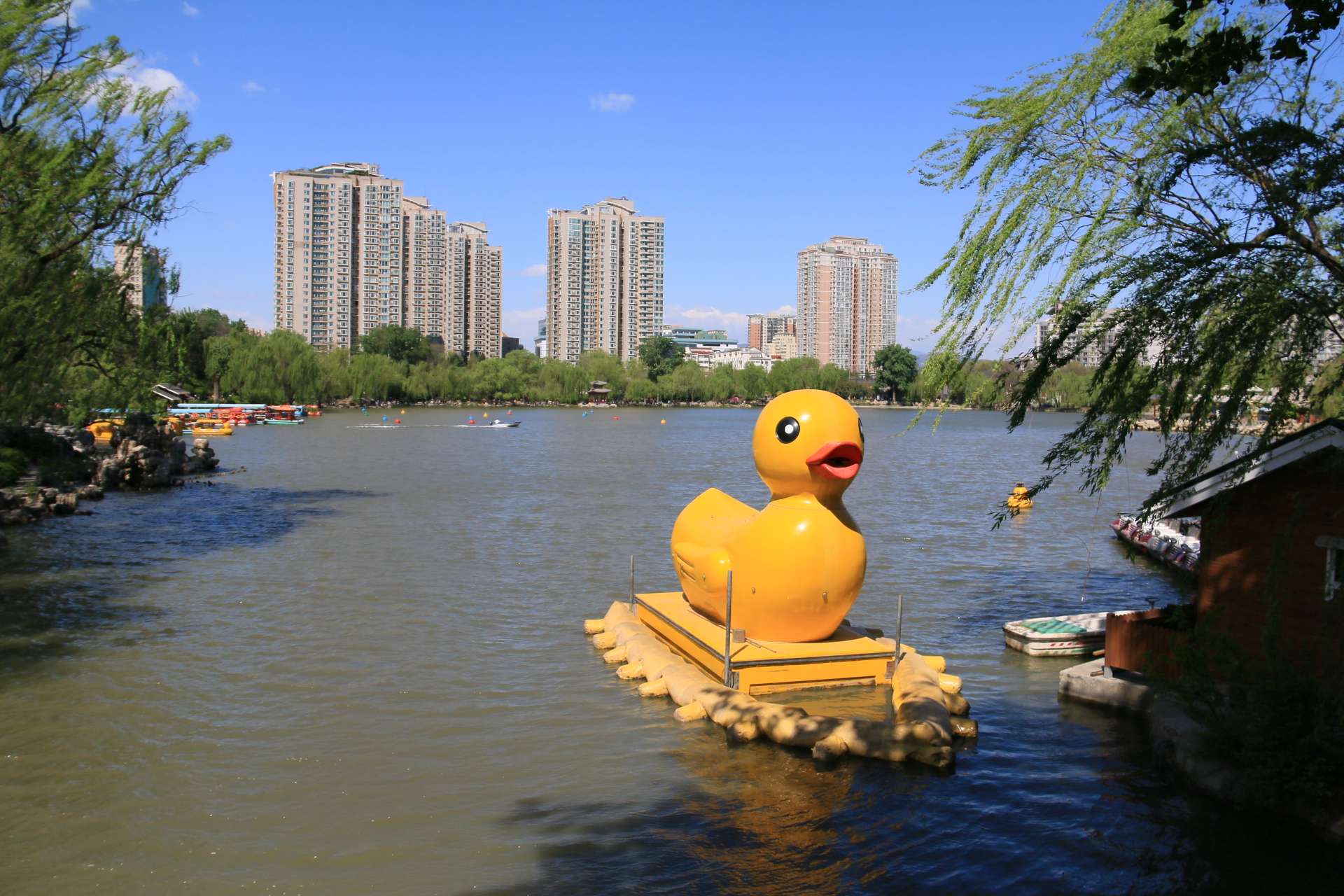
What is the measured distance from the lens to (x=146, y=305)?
25234 millimetres

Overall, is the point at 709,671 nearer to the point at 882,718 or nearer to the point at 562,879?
the point at 882,718

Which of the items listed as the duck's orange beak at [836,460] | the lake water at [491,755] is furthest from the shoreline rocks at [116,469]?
the duck's orange beak at [836,460]

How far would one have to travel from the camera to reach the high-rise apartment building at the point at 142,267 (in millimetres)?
22859

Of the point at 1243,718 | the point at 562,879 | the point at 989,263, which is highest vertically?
the point at 989,263

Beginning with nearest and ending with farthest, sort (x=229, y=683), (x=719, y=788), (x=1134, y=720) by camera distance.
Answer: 1. (x=719, y=788)
2. (x=1134, y=720)
3. (x=229, y=683)

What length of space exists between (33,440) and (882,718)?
34108mm

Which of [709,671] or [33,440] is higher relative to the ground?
[33,440]

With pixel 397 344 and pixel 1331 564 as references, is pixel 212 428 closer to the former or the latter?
pixel 397 344

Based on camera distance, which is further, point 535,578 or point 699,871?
point 535,578

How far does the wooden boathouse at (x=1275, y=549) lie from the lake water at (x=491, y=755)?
1.79 meters

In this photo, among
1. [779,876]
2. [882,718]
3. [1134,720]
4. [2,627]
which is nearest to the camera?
[779,876]

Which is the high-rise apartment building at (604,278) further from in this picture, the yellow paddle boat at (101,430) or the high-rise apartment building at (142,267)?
the high-rise apartment building at (142,267)

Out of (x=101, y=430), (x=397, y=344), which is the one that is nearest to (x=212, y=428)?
(x=101, y=430)

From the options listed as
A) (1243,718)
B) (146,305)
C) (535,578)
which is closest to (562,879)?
(1243,718)
